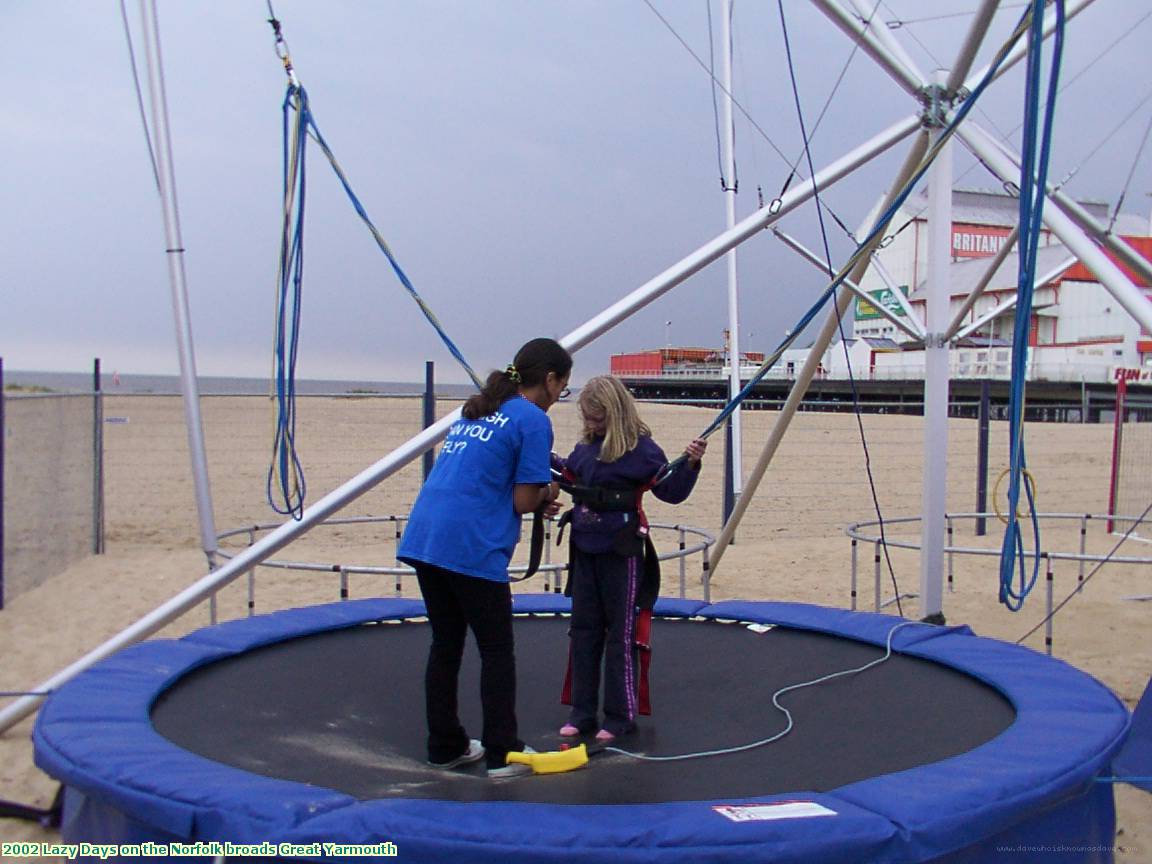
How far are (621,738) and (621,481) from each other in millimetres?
677

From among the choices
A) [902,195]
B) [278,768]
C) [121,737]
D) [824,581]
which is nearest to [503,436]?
[278,768]

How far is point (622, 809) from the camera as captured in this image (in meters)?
1.84

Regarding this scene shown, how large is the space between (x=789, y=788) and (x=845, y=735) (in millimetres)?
503

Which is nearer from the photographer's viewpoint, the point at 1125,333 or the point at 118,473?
the point at 118,473

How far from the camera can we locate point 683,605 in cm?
417

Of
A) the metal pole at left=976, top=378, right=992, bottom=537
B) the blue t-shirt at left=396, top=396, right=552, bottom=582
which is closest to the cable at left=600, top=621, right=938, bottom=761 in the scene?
the blue t-shirt at left=396, top=396, right=552, bottom=582

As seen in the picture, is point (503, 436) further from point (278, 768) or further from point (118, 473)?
point (118, 473)

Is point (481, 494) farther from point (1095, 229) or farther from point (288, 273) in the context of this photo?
point (1095, 229)

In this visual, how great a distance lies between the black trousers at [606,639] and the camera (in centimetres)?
266

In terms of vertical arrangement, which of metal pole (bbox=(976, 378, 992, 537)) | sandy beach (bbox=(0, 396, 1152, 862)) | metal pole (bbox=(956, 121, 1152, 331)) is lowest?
sandy beach (bbox=(0, 396, 1152, 862))

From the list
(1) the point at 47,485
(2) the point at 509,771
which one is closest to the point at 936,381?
(2) the point at 509,771

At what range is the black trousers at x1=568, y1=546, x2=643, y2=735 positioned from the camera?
2656mm

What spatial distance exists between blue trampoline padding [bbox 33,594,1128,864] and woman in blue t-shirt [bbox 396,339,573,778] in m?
0.47

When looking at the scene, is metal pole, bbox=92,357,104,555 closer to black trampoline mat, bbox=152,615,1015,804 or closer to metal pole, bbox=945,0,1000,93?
black trampoline mat, bbox=152,615,1015,804
